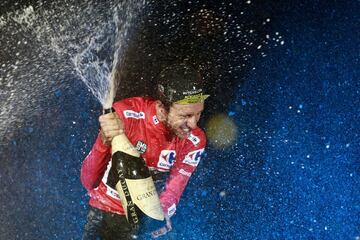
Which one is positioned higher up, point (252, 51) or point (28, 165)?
point (252, 51)

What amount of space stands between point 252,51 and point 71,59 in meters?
0.87

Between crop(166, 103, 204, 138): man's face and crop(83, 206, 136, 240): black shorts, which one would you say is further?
crop(83, 206, 136, 240): black shorts

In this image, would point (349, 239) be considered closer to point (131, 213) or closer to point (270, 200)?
point (270, 200)

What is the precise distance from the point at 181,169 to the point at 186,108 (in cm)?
28

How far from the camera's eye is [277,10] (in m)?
2.50

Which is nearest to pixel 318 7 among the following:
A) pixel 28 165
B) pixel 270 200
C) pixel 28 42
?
pixel 270 200

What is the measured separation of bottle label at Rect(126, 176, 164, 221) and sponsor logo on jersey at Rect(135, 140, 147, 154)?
0.16 metres

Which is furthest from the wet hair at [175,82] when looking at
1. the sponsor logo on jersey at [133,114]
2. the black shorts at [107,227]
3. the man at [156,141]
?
the black shorts at [107,227]

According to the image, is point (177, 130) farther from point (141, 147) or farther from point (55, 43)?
→ point (55, 43)

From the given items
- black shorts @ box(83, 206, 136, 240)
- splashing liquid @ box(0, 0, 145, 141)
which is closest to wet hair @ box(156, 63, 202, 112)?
black shorts @ box(83, 206, 136, 240)

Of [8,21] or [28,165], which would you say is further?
[28,165]

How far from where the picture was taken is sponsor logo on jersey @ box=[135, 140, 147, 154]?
1785 millimetres

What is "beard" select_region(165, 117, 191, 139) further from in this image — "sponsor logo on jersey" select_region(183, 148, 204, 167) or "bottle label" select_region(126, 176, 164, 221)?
"bottle label" select_region(126, 176, 164, 221)

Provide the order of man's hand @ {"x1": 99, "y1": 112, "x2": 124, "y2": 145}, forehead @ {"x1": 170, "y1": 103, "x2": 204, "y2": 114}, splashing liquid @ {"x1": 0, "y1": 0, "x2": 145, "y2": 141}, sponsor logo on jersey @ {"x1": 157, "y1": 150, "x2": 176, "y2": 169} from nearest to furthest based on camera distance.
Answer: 1. man's hand @ {"x1": 99, "y1": 112, "x2": 124, "y2": 145}
2. forehead @ {"x1": 170, "y1": 103, "x2": 204, "y2": 114}
3. sponsor logo on jersey @ {"x1": 157, "y1": 150, "x2": 176, "y2": 169}
4. splashing liquid @ {"x1": 0, "y1": 0, "x2": 145, "y2": 141}
